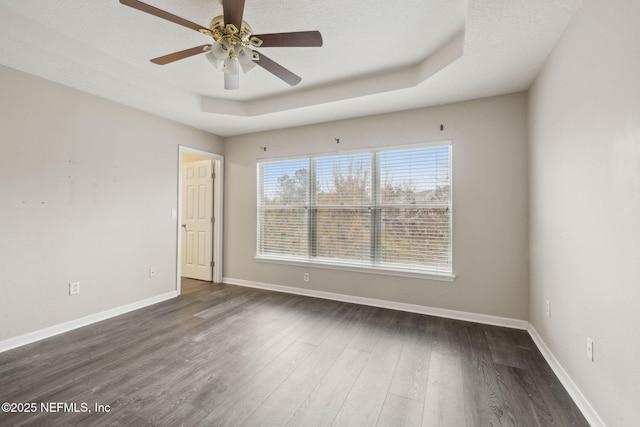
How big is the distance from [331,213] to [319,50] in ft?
6.73

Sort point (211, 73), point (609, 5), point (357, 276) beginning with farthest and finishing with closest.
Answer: point (357, 276)
point (211, 73)
point (609, 5)

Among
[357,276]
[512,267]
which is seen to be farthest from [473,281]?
[357,276]

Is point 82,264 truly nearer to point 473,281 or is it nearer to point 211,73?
point 211,73

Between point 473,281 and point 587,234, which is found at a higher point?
point 587,234

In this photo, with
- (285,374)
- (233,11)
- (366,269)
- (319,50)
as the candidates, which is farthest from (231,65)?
(366,269)

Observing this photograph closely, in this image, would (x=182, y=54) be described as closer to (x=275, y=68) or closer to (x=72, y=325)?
(x=275, y=68)

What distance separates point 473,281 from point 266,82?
3233 mm

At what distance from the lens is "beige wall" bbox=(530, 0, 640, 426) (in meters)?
1.24

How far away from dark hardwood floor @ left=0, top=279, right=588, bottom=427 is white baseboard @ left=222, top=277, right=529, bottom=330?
112mm

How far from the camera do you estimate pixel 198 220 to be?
15.6ft

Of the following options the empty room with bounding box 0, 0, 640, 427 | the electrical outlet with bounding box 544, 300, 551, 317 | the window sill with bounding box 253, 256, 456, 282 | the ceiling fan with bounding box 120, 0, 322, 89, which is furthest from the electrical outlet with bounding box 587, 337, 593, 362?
the ceiling fan with bounding box 120, 0, 322, 89

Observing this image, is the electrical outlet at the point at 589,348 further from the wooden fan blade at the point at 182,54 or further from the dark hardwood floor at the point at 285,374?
the wooden fan blade at the point at 182,54

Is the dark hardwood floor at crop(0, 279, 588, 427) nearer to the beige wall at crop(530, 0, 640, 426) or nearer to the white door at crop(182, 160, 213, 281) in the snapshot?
the beige wall at crop(530, 0, 640, 426)

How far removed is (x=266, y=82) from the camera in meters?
3.02
